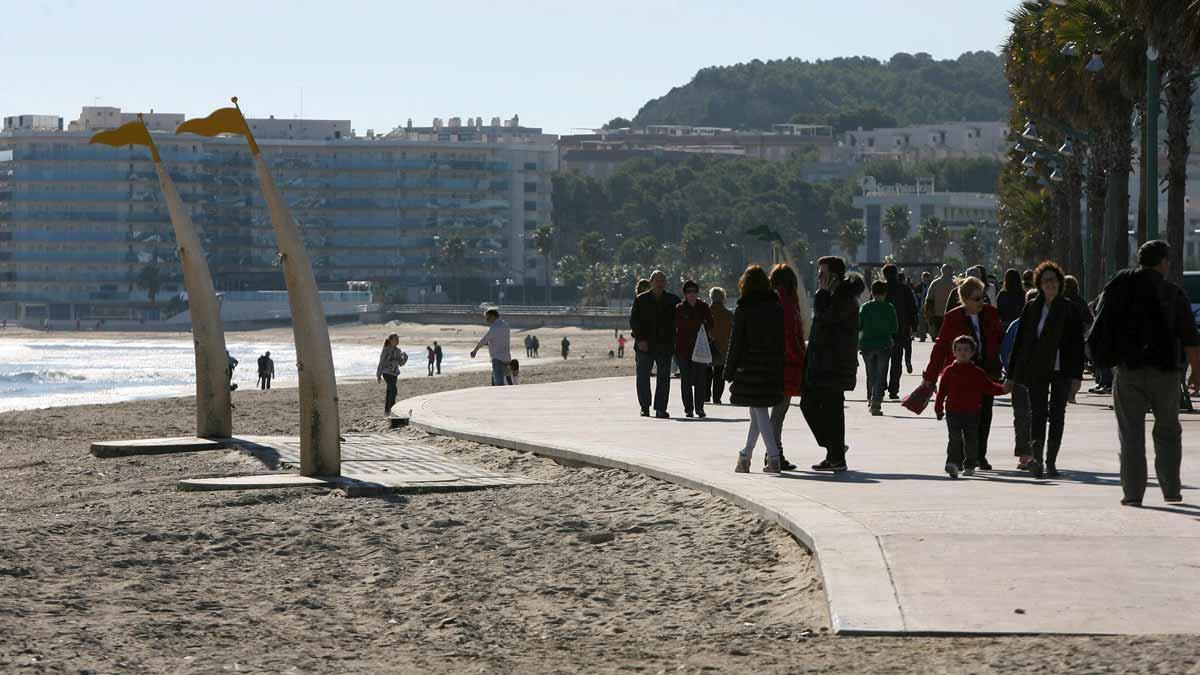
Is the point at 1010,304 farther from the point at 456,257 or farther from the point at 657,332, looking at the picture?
the point at 456,257

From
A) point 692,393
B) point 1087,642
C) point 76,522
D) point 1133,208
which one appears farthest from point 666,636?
point 1133,208

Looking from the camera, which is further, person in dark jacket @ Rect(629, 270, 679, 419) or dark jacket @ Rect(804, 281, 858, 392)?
person in dark jacket @ Rect(629, 270, 679, 419)

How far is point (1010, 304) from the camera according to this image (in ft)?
62.3

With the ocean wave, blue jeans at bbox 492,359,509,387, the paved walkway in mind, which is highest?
blue jeans at bbox 492,359,509,387

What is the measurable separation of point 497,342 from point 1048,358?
12.8 metres

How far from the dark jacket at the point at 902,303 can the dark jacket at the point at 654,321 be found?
453cm

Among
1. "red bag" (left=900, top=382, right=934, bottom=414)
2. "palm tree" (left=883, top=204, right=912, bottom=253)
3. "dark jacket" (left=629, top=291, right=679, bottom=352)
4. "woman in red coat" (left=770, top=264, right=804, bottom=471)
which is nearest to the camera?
"woman in red coat" (left=770, top=264, right=804, bottom=471)

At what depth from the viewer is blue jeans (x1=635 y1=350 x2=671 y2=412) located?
19.4m

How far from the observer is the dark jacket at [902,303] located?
23.4 meters

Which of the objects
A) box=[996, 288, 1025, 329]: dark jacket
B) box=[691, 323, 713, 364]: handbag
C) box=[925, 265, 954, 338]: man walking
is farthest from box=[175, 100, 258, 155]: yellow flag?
box=[925, 265, 954, 338]: man walking

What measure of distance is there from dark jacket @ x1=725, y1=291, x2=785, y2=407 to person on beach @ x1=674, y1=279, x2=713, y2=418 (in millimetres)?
6356

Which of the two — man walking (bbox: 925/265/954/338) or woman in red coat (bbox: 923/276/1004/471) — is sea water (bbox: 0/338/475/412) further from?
woman in red coat (bbox: 923/276/1004/471)

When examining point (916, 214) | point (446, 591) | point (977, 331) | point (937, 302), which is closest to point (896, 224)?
point (916, 214)

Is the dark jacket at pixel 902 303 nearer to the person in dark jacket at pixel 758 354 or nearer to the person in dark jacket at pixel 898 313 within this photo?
the person in dark jacket at pixel 898 313
